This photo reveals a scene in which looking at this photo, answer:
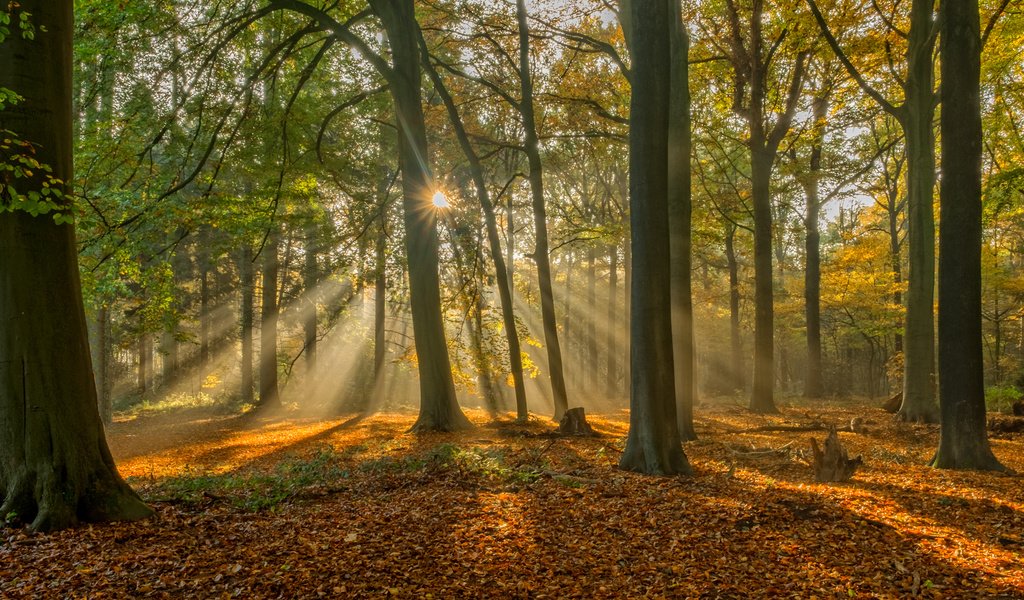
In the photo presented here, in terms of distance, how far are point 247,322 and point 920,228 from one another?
1957 centimetres

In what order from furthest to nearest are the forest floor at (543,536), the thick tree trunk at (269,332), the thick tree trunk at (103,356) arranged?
the thick tree trunk at (269,332) → the thick tree trunk at (103,356) → the forest floor at (543,536)

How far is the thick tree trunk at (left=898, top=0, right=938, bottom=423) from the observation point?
37.0 feet

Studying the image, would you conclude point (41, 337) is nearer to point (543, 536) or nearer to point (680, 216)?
point (543, 536)

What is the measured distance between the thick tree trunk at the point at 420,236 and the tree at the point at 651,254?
5655 mm

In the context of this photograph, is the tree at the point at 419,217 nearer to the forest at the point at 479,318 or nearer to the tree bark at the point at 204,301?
the forest at the point at 479,318

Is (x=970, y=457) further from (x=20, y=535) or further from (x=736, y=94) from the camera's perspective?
(x=736, y=94)

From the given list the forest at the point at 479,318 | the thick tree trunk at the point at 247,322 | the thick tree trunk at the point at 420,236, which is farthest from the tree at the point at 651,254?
the thick tree trunk at the point at 247,322

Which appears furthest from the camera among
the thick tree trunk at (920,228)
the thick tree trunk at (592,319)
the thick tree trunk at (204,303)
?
the thick tree trunk at (592,319)

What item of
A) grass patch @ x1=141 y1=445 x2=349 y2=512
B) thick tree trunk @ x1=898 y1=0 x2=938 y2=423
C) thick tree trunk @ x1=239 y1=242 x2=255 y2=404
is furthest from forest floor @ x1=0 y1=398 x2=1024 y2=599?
thick tree trunk @ x1=239 y1=242 x2=255 y2=404

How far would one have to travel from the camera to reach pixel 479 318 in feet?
44.9

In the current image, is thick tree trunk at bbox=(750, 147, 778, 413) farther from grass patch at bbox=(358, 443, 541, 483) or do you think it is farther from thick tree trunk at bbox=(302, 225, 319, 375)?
thick tree trunk at bbox=(302, 225, 319, 375)

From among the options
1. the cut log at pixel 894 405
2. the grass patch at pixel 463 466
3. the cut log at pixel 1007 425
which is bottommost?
the cut log at pixel 894 405

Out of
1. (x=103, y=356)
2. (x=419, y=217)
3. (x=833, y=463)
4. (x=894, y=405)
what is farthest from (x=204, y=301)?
(x=894, y=405)

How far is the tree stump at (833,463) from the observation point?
6.29m
